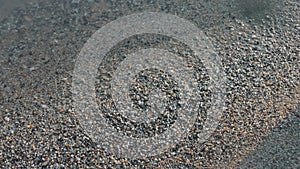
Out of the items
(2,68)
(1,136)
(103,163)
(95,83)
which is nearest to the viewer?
(103,163)

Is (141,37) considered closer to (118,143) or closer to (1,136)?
(118,143)

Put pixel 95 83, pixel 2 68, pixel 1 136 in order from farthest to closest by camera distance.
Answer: pixel 2 68
pixel 95 83
pixel 1 136

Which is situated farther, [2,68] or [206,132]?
[2,68]

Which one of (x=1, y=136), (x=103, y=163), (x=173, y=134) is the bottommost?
(x=1, y=136)

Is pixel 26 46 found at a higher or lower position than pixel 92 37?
lower

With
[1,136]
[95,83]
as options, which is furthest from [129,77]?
[1,136]

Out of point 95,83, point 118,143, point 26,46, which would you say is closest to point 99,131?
point 118,143
